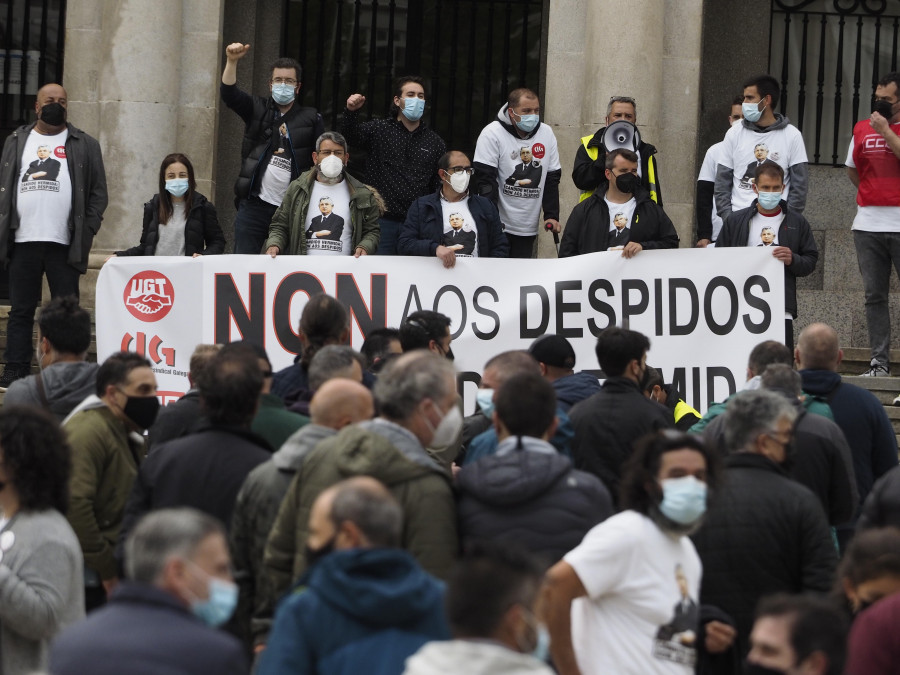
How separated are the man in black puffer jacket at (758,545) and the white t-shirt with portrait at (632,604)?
56 cm

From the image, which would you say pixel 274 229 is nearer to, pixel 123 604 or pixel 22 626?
pixel 22 626

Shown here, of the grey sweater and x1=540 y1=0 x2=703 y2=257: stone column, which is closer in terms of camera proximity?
the grey sweater

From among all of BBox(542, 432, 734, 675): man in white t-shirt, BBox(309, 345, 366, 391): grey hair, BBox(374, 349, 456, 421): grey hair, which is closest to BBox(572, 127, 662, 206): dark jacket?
BBox(309, 345, 366, 391): grey hair

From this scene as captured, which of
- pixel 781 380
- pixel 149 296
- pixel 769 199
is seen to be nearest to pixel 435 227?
pixel 149 296

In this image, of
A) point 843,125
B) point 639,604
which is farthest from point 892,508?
point 843,125

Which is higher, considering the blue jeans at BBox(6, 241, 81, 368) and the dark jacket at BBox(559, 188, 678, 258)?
the dark jacket at BBox(559, 188, 678, 258)

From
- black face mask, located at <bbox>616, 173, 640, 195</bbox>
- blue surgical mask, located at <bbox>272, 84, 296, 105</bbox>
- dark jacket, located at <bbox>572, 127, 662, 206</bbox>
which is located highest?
blue surgical mask, located at <bbox>272, 84, 296, 105</bbox>

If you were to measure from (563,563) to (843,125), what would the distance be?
40.0 feet

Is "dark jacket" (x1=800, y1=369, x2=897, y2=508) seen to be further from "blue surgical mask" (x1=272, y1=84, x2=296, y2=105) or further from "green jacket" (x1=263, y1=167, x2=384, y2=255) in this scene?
"blue surgical mask" (x1=272, y1=84, x2=296, y2=105)

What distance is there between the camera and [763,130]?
38.3 ft

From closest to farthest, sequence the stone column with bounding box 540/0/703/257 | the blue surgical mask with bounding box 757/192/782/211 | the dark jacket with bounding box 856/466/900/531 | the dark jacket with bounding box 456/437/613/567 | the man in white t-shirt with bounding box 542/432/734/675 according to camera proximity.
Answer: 1. the man in white t-shirt with bounding box 542/432/734/675
2. the dark jacket with bounding box 456/437/613/567
3. the dark jacket with bounding box 856/466/900/531
4. the blue surgical mask with bounding box 757/192/782/211
5. the stone column with bounding box 540/0/703/257

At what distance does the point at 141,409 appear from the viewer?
661cm

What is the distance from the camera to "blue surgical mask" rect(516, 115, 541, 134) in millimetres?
11406

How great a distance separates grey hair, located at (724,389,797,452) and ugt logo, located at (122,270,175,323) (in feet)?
18.6
